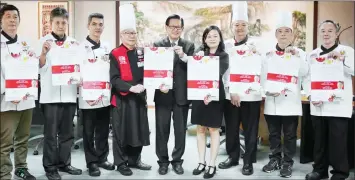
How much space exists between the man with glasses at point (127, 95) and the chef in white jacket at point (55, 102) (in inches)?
15.2

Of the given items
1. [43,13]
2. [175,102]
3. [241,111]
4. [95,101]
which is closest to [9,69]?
[95,101]

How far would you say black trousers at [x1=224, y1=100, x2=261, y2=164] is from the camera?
336 cm

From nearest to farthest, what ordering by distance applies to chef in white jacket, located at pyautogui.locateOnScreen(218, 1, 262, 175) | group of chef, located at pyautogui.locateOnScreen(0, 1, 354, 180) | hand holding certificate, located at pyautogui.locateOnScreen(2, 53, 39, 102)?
hand holding certificate, located at pyautogui.locateOnScreen(2, 53, 39, 102) < group of chef, located at pyautogui.locateOnScreen(0, 1, 354, 180) < chef in white jacket, located at pyautogui.locateOnScreen(218, 1, 262, 175)

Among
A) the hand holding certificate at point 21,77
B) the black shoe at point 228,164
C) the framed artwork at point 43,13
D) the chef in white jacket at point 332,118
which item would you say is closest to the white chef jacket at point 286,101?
the chef in white jacket at point 332,118

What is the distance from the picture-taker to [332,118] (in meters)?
3.07

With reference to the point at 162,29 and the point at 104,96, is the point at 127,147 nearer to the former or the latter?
the point at 104,96

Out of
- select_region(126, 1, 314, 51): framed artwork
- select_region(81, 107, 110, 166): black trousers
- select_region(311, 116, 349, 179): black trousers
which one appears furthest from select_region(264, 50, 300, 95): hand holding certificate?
select_region(126, 1, 314, 51): framed artwork

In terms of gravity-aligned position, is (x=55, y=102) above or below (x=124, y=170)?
above

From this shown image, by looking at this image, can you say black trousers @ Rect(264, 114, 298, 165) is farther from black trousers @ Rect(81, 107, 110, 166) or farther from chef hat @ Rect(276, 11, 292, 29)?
black trousers @ Rect(81, 107, 110, 166)

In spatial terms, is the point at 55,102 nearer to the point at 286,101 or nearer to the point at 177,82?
the point at 177,82

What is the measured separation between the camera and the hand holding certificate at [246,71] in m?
3.04

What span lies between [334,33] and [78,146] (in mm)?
3096

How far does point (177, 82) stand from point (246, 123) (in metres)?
0.76

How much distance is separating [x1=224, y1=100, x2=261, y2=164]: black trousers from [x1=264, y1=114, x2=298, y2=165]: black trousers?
0.15 metres
